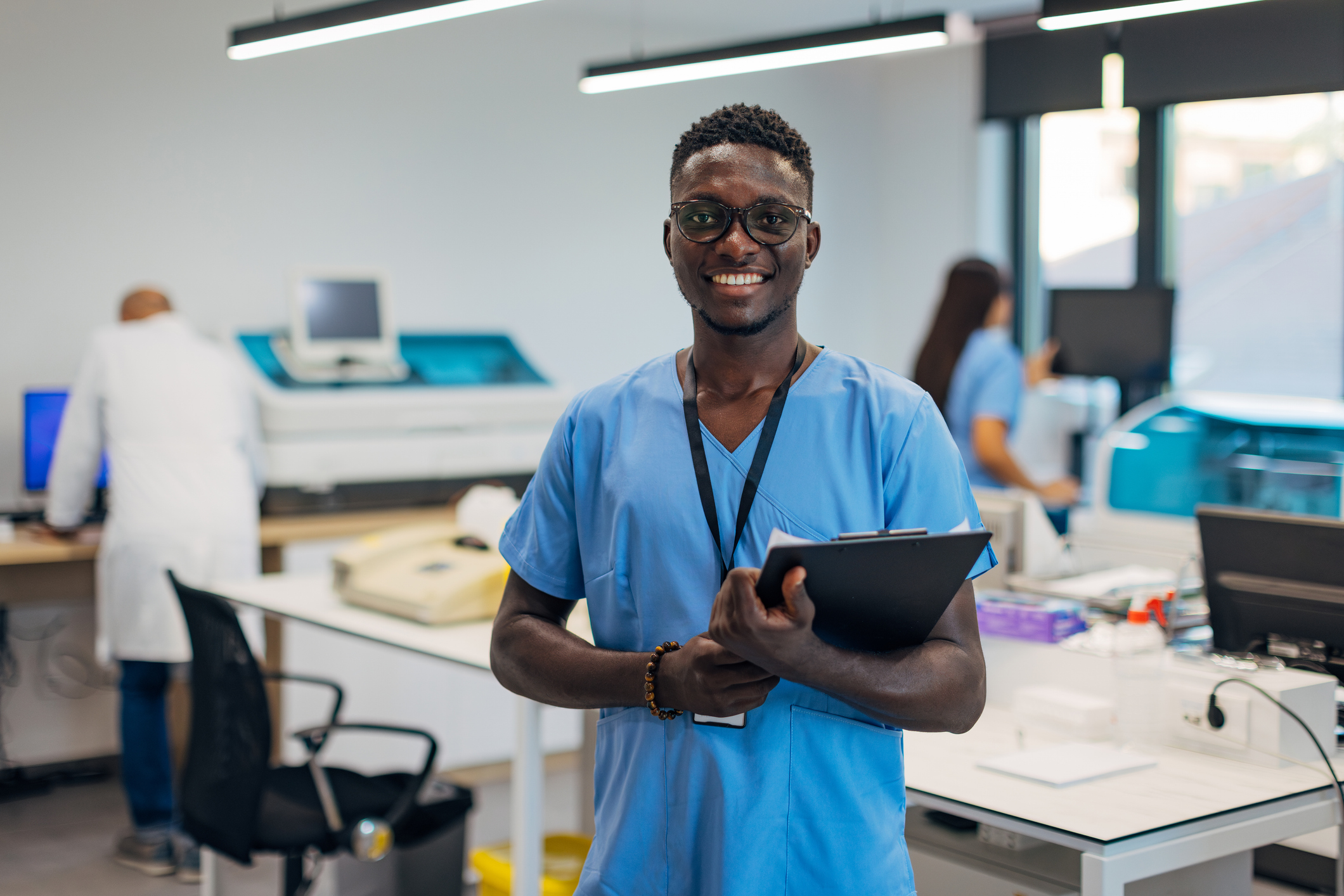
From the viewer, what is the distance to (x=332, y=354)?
14.6 feet

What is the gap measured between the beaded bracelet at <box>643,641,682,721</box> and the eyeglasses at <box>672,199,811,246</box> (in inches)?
15.0

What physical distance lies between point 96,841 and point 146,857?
0.31 meters

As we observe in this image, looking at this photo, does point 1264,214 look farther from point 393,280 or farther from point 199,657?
point 199,657

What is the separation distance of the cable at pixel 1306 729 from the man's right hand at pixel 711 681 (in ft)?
3.90

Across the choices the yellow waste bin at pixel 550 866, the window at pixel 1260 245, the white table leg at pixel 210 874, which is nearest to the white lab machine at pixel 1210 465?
the yellow waste bin at pixel 550 866

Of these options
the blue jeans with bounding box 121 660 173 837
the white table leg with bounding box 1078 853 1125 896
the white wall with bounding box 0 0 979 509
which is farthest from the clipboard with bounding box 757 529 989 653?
the white wall with bounding box 0 0 979 509

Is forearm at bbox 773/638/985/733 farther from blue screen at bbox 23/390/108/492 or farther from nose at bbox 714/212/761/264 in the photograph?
blue screen at bbox 23/390/108/492

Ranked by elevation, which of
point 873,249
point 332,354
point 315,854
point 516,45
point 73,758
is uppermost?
point 516,45

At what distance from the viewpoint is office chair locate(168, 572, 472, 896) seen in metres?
2.51

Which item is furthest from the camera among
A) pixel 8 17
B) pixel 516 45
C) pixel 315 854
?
pixel 516 45

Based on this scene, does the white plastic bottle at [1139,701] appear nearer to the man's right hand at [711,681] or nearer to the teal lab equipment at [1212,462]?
the man's right hand at [711,681]

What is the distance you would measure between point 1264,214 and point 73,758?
16.5 feet

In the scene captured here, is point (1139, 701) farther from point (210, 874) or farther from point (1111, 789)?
point (210, 874)

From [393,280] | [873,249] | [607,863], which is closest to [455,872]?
[607,863]
